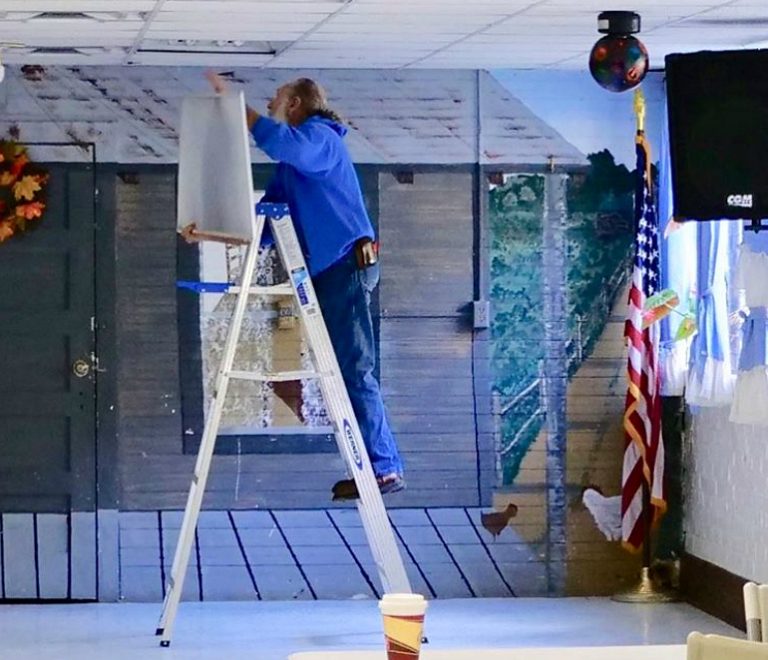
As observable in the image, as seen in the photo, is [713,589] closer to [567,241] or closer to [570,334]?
[570,334]

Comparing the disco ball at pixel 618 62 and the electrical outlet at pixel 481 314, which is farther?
the electrical outlet at pixel 481 314

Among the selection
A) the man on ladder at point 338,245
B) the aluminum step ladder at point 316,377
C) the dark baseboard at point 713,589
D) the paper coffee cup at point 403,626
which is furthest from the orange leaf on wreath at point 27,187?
the paper coffee cup at point 403,626

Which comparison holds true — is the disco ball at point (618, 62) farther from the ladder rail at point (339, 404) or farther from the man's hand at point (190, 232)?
the man's hand at point (190, 232)

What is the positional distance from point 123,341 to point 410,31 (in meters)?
2.25

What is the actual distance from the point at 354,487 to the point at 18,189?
2.31 metres

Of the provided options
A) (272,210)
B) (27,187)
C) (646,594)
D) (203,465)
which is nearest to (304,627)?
(203,465)

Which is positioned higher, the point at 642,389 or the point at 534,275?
the point at 534,275

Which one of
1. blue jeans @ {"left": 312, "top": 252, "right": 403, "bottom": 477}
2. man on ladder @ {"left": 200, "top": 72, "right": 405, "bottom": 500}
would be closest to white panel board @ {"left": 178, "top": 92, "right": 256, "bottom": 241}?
man on ladder @ {"left": 200, "top": 72, "right": 405, "bottom": 500}

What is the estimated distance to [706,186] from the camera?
20.2 ft

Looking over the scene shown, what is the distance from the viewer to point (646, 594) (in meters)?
8.24

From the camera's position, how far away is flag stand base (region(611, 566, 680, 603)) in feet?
27.0

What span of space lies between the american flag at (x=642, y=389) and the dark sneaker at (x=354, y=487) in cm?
141

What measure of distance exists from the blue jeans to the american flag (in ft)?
4.42

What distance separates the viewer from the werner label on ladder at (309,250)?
6922 mm
